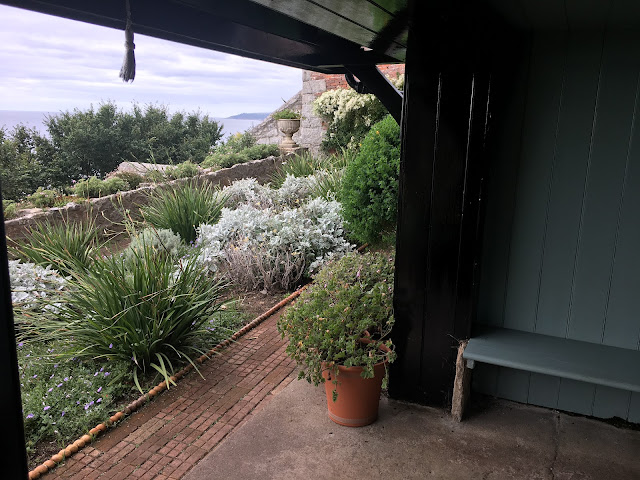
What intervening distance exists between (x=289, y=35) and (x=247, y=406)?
7.03 feet

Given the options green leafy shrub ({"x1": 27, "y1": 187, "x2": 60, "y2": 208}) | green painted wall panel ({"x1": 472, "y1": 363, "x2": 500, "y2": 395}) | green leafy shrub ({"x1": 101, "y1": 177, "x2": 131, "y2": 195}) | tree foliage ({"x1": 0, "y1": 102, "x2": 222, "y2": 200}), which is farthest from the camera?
tree foliage ({"x1": 0, "y1": 102, "x2": 222, "y2": 200})

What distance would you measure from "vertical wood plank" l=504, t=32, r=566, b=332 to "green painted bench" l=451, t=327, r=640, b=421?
0.66 feet

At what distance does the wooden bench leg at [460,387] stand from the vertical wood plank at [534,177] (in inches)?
17.2

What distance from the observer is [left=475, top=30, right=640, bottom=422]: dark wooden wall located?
2.50 m

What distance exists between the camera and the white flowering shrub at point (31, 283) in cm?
373

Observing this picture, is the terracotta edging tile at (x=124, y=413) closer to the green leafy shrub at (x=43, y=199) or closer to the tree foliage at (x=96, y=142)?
the green leafy shrub at (x=43, y=199)

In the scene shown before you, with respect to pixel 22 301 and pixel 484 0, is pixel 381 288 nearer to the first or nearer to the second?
pixel 484 0

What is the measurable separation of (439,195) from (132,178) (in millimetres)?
5913

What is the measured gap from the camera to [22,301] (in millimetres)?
3691

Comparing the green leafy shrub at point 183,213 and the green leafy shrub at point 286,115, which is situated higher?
the green leafy shrub at point 286,115

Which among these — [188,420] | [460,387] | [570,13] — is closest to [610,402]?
[460,387]

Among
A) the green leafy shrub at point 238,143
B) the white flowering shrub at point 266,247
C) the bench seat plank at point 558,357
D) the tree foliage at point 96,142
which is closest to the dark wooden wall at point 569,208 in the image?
the bench seat plank at point 558,357

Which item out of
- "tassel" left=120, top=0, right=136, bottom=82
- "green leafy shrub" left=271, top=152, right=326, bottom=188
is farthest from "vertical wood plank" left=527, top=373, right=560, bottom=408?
"green leafy shrub" left=271, top=152, right=326, bottom=188

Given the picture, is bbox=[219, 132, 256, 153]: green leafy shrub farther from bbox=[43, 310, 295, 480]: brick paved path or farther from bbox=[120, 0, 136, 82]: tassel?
bbox=[120, 0, 136, 82]: tassel
